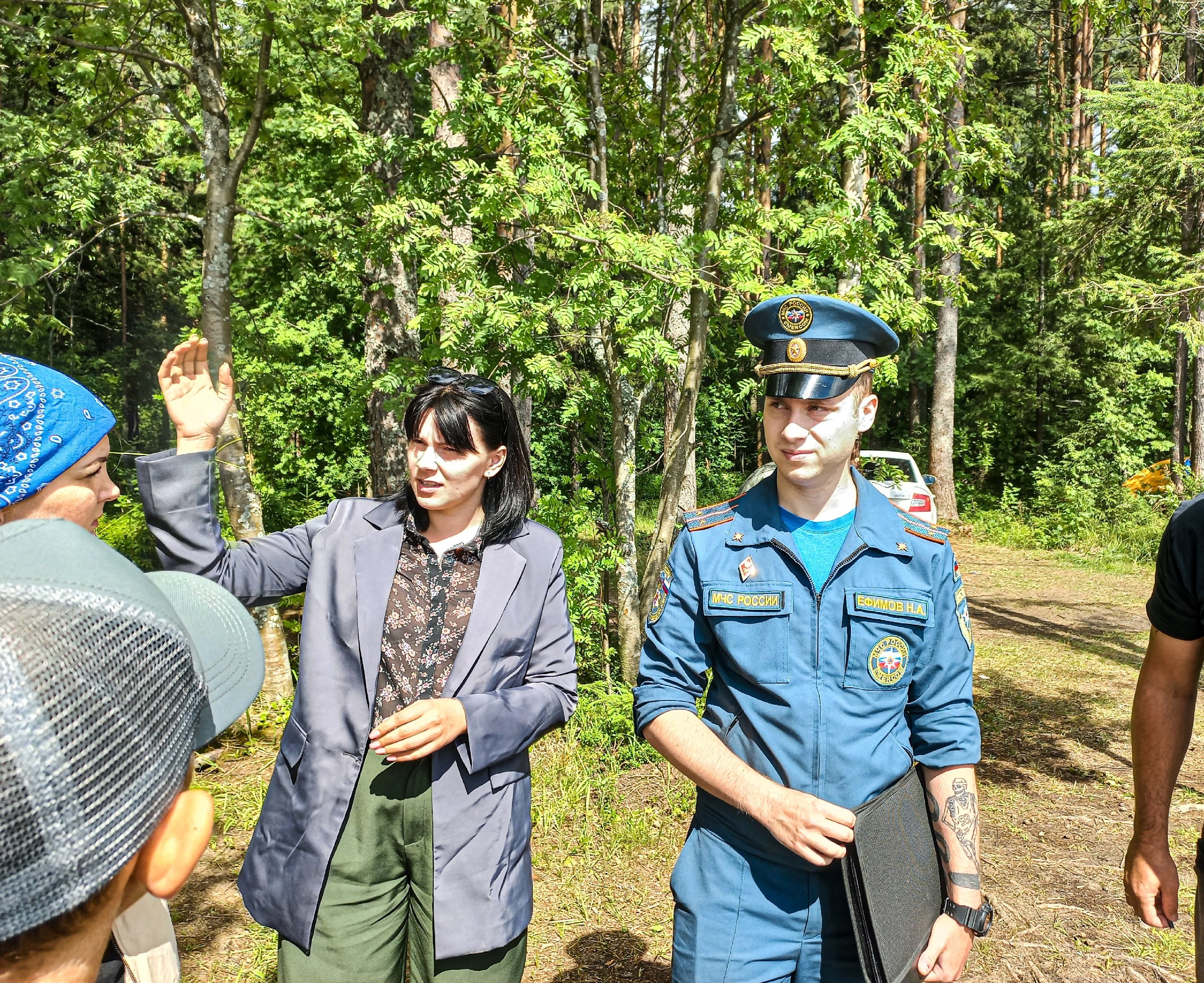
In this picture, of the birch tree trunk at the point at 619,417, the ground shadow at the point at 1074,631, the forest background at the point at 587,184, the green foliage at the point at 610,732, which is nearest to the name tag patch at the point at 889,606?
the forest background at the point at 587,184

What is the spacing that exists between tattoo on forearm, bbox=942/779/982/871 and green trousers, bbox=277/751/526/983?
3.61 feet

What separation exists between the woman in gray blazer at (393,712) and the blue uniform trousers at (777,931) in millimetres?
555

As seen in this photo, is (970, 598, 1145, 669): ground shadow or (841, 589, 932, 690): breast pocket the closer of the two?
(841, 589, 932, 690): breast pocket

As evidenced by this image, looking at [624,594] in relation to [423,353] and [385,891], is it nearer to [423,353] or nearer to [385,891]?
[423,353]

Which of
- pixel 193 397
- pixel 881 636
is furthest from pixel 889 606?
pixel 193 397

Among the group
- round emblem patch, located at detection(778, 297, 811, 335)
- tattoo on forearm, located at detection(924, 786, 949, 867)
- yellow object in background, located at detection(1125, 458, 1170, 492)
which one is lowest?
yellow object in background, located at detection(1125, 458, 1170, 492)

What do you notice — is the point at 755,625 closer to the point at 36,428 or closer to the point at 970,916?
the point at 970,916

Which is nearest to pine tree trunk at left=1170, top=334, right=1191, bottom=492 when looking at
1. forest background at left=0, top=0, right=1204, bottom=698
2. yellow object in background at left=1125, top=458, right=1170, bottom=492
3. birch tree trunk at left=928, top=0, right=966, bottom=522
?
yellow object in background at left=1125, top=458, right=1170, bottom=492

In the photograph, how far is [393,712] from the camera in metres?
2.21

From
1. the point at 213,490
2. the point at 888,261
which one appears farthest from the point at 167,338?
the point at 213,490

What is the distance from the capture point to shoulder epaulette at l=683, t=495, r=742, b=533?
2.17 m

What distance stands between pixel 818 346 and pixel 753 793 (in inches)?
40.1

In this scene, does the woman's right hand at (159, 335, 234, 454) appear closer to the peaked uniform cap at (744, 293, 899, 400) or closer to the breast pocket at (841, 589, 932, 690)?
the peaked uniform cap at (744, 293, 899, 400)

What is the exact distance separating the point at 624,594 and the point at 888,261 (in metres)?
2.65
